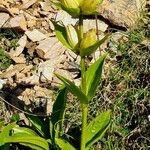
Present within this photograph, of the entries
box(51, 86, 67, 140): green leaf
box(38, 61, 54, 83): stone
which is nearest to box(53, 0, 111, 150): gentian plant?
box(51, 86, 67, 140): green leaf

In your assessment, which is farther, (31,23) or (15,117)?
(31,23)

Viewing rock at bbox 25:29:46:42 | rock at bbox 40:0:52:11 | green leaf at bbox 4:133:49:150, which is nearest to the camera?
green leaf at bbox 4:133:49:150

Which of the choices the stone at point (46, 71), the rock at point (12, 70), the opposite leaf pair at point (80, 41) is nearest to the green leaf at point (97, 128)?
the opposite leaf pair at point (80, 41)

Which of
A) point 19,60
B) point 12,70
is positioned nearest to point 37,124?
point 12,70

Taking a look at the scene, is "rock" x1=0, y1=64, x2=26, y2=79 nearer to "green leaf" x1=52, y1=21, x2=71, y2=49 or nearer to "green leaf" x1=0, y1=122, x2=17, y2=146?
"green leaf" x1=0, y1=122, x2=17, y2=146

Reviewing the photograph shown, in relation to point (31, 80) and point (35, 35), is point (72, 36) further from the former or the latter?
point (35, 35)

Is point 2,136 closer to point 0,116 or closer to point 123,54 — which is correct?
point 0,116
